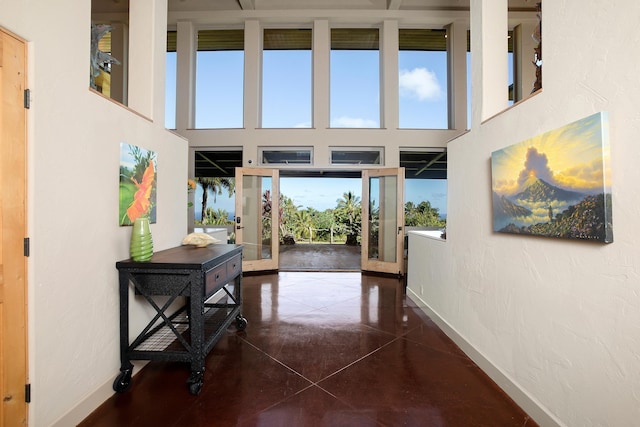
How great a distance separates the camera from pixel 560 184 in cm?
153

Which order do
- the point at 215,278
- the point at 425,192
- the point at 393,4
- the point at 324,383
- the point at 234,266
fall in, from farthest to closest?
1. the point at 425,192
2. the point at 393,4
3. the point at 234,266
4. the point at 215,278
5. the point at 324,383

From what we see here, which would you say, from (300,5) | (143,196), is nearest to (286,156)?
(300,5)

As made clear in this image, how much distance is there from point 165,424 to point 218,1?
726 centimetres

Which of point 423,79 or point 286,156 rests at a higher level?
point 423,79

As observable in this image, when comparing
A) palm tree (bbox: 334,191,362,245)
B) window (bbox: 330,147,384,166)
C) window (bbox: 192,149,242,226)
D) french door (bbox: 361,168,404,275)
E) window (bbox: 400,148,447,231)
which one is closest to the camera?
french door (bbox: 361,168,404,275)

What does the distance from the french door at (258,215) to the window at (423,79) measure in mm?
3220

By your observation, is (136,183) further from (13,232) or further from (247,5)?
(247,5)

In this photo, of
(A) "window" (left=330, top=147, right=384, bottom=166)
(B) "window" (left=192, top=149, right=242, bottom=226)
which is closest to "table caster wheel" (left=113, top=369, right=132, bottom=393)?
(B) "window" (left=192, top=149, right=242, bottom=226)

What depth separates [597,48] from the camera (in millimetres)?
1374

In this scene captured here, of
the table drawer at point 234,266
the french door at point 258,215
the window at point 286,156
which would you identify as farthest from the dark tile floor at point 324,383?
the window at point 286,156

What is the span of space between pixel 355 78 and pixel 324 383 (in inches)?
241

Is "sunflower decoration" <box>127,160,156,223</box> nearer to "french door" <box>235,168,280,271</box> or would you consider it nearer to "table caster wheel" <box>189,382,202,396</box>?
"table caster wheel" <box>189,382,202,396</box>

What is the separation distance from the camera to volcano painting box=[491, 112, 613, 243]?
1306 mm

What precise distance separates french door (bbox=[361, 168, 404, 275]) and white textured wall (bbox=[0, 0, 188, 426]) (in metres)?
4.60
